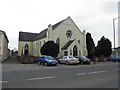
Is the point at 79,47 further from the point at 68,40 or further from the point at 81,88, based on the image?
the point at 81,88

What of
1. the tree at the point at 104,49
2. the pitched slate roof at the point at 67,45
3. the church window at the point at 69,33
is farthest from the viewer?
the church window at the point at 69,33

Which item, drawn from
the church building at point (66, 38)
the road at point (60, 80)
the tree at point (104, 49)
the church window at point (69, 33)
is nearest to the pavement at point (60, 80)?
the road at point (60, 80)

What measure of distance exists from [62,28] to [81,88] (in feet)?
152

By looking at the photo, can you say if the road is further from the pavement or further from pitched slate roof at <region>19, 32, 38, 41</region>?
pitched slate roof at <region>19, 32, 38, 41</region>

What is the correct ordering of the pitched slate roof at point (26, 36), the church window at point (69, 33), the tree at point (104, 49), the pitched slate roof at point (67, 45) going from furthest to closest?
the pitched slate roof at point (26, 36) → the church window at point (69, 33) → the tree at point (104, 49) → the pitched slate roof at point (67, 45)

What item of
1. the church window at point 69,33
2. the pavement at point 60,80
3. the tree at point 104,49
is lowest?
the pavement at point 60,80

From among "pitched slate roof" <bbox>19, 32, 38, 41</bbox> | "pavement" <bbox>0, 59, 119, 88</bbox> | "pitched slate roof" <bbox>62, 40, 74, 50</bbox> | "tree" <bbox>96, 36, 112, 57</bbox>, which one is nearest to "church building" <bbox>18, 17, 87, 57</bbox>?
"pitched slate roof" <bbox>62, 40, 74, 50</bbox>

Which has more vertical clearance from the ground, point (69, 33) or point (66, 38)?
point (69, 33)

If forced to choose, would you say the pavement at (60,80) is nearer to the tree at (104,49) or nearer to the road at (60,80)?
the road at (60,80)

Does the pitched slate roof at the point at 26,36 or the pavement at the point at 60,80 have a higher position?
the pitched slate roof at the point at 26,36

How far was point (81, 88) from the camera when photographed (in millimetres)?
8977

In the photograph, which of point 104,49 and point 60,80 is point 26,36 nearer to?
point 104,49

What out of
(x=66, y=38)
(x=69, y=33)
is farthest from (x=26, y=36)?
(x=66, y=38)

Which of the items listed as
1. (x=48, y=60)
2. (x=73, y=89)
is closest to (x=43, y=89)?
(x=73, y=89)
